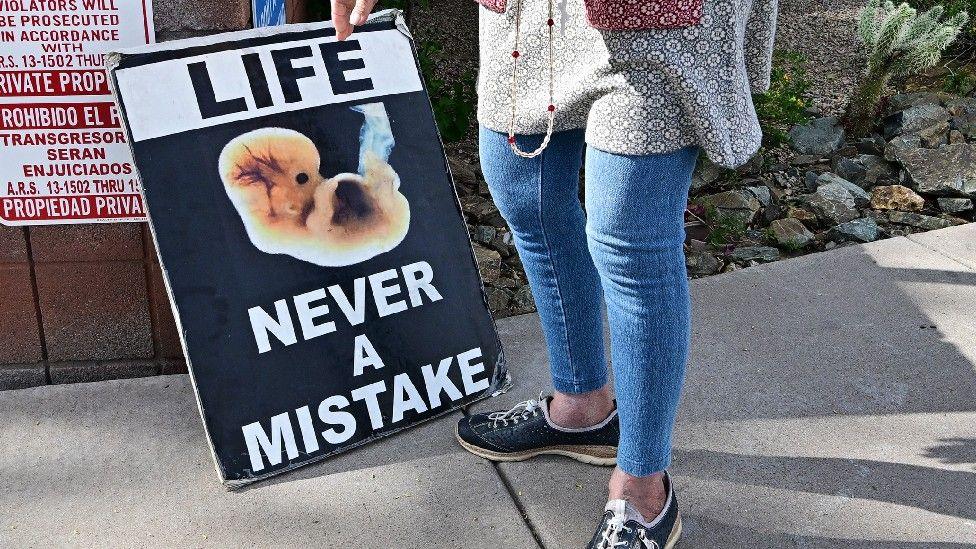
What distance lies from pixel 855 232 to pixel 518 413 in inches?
67.6

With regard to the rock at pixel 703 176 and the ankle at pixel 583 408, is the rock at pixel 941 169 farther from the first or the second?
the ankle at pixel 583 408

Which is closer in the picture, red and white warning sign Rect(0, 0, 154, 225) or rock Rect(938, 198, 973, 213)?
red and white warning sign Rect(0, 0, 154, 225)

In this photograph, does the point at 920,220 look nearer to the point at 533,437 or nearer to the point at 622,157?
the point at 533,437

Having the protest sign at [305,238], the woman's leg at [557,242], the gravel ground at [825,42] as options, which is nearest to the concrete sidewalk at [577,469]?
the protest sign at [305,238]

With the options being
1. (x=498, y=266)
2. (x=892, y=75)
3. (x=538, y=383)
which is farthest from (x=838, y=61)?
(x=538, y=383)

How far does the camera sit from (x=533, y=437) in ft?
7.63

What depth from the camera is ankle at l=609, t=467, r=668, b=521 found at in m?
1.99

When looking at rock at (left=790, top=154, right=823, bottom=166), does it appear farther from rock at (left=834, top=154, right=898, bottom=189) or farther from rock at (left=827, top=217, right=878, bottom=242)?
rock at (left=827, top=217, right=878, bottom=242)

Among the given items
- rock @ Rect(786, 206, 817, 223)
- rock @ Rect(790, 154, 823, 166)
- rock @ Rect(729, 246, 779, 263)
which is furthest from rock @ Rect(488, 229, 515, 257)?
rock @ Rect(790, 154, 823, 166)

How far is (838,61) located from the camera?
5.04 m

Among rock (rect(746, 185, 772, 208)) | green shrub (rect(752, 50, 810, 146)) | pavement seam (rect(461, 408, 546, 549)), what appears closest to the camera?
pavement seam (rect(461, 408, 546, 549))

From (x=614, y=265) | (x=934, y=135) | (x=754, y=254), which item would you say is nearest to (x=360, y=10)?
(x=614, y=265)

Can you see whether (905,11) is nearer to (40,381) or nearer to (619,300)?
(619,300)

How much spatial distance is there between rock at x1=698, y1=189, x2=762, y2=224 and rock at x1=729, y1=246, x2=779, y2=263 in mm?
166
